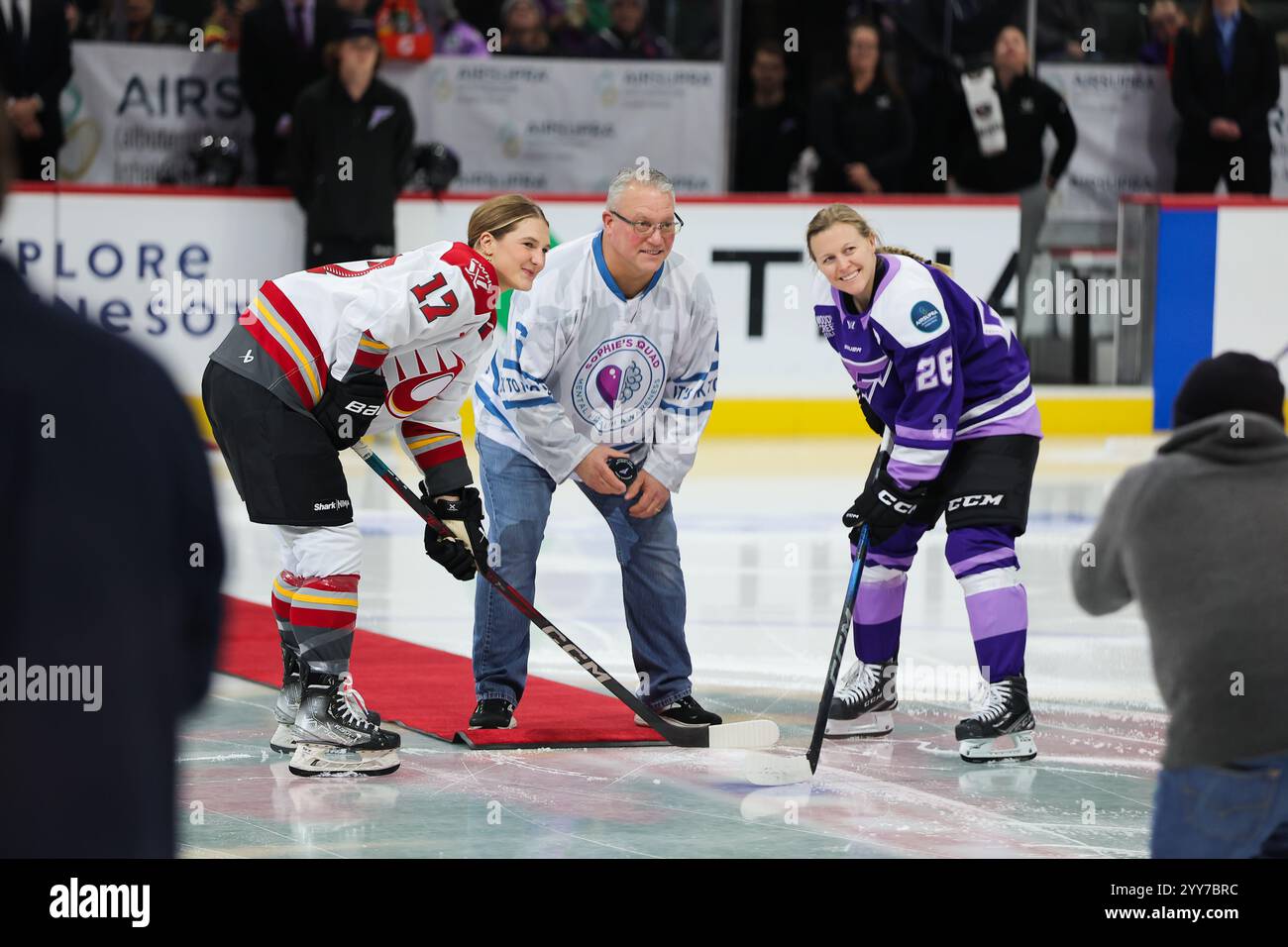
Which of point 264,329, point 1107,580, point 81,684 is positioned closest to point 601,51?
point 264,329

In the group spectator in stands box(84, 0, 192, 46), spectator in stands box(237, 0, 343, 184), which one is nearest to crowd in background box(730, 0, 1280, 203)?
spectator in stands box(237, 0, 343, 184)

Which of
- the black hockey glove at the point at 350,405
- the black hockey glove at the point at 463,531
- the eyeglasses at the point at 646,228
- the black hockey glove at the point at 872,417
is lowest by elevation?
the black hockey glove at the point at 463,531

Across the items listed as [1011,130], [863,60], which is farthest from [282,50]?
[1011,130]

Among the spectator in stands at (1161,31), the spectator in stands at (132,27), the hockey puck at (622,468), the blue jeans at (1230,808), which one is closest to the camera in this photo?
the blue jeans at (1230,808)

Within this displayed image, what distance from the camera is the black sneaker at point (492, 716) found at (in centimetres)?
468

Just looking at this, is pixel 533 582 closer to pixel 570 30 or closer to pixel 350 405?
pixel 350 405

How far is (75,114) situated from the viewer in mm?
10195

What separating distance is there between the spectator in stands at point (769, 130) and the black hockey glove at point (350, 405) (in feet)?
21.6

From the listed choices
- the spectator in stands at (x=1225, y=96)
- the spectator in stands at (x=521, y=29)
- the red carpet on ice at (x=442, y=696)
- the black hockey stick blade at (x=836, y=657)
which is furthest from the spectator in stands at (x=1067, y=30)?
the black hockey stick blade at (x=836, y=657)

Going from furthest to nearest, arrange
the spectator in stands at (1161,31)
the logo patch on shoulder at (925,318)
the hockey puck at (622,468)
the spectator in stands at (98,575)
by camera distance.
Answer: the spectator in stands at (1161,31) → the hockey puck at (622,468) → the logo patch on shoulder at (925,318) → the spectator in stands at (98,575)

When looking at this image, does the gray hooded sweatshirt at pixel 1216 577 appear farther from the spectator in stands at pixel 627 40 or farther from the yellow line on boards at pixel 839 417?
the spectator in stands at pixel 627 40

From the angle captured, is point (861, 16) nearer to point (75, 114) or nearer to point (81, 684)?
point (75, 114)

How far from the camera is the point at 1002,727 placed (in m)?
4.55

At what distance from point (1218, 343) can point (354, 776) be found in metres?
7.16
